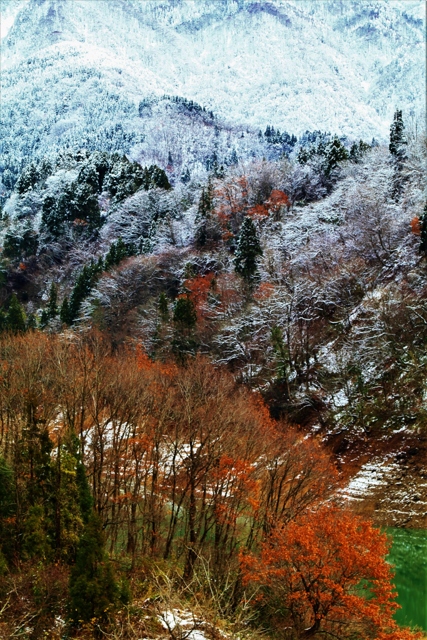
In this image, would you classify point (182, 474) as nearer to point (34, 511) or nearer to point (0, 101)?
point (34, 511)

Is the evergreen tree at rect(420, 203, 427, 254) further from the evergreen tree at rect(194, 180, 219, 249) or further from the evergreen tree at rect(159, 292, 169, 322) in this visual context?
the evergreen tree at rect(194, 180, 219, 249)

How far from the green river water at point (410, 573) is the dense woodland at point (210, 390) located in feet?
8.76

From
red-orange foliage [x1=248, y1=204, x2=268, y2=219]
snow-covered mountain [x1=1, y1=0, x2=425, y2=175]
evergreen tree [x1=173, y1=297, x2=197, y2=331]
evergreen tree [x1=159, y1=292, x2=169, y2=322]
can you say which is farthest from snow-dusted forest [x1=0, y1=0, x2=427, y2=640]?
snow-covered mountain [x1=1, y1=0, x2=425, y2=175]

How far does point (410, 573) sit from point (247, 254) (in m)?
39.3

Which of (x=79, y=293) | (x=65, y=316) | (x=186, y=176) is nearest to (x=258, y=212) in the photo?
(x=79, y=293)

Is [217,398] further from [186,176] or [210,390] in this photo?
[186,176]

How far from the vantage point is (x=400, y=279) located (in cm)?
4700

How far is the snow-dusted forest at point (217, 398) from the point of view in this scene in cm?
1862

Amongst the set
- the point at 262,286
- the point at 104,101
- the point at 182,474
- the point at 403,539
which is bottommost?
the point at 403,539

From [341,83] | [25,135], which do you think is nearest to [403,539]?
[25,135]

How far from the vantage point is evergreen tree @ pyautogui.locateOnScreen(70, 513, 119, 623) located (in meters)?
14.3

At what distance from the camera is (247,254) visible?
59156mm

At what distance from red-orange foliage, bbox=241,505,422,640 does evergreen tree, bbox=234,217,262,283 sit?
39.1m

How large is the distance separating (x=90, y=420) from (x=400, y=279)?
97.1 ft
